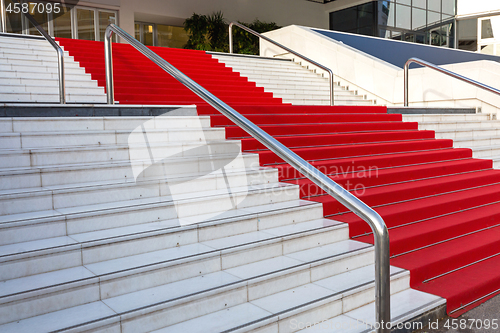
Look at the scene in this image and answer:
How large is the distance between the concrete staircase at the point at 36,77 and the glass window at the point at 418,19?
48.8ft

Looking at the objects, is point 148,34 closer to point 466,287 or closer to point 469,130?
point 469,130

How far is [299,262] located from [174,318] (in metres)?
0.95

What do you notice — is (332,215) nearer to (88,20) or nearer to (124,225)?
(124,225)

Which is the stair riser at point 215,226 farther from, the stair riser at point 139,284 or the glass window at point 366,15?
the glass window at point 366,15

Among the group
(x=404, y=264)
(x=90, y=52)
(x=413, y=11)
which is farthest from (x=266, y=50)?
(x=413, y=11)

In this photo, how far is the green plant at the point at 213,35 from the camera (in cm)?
1342

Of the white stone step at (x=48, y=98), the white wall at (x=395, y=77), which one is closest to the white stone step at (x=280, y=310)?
the white stone step at (x=48, y=98)

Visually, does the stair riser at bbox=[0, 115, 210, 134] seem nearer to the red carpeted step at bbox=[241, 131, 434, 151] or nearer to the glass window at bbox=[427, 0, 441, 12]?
the red carpeted step at bbox=[241, 131, 434, 151]

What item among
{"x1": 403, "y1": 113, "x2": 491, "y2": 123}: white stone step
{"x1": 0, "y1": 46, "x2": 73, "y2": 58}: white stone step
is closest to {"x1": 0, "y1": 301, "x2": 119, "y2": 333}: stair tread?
{"x1": 0, "y1": 46, "x2": 73, "y2": 58}: white stone step

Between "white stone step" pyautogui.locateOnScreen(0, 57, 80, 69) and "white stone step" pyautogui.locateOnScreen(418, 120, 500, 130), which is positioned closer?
"white stone step" pyautogui.locateOnScreen(0, 57, 80, 69)

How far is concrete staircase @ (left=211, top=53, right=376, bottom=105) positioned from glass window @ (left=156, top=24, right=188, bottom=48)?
7.00m

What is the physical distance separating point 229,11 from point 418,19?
803 centimetres

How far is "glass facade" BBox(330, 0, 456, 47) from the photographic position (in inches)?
652

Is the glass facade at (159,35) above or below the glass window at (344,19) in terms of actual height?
below
